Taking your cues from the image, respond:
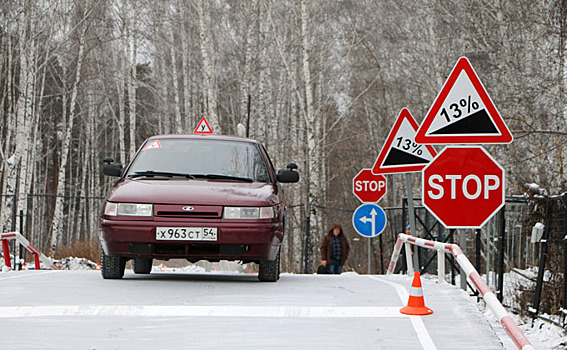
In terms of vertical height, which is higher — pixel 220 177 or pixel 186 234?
pixel 220 177

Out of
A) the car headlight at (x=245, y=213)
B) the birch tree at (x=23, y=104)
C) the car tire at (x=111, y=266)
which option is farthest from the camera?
the birch tree at (x=23, y=104)

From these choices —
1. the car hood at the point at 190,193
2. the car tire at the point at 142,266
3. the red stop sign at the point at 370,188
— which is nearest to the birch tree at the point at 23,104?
the red stop sign at the point at 370,188

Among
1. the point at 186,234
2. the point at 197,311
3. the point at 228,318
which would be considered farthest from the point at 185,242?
the point at 228,318

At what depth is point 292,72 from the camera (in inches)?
1174

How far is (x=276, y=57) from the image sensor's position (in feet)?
130

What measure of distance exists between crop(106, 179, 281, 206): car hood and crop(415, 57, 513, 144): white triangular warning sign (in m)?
1.93

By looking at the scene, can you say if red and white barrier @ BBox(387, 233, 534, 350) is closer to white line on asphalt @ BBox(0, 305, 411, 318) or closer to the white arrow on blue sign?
white line on asphalt @ BBox(0, 305, 411, 318)

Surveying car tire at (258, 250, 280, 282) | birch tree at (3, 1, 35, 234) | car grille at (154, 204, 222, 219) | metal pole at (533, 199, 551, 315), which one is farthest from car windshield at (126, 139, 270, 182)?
birch tree at (3, 1, 35, 234)

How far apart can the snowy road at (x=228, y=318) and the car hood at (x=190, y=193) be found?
88 cm

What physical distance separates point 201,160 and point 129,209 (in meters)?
1.44

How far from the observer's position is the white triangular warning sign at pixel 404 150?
1187 cm

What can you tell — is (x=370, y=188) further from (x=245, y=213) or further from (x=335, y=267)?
(x=245, y=213)

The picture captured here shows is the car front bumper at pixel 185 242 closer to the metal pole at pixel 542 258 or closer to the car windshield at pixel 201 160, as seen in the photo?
the car windshield at pixel 201 160

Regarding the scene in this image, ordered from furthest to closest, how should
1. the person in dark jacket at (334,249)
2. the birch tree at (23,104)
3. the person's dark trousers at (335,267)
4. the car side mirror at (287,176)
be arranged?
1. the birch tree at (23,104)
2. the person's dark trousers at (335,267)
3. the person in dark jacket at (334,249)
4. the car side mirror at (287,176)
